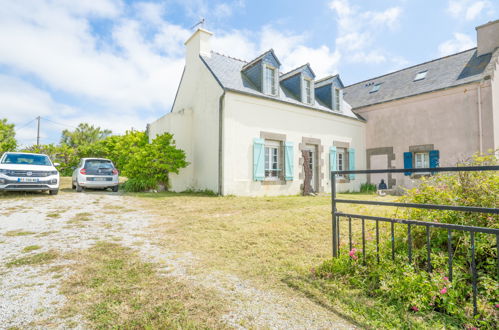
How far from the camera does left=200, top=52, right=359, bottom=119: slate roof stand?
1112cm

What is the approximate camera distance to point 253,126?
440 inches

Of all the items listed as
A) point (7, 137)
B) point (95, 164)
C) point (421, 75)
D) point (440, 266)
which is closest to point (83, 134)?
point (7, 137)

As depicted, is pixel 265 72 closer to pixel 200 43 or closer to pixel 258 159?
pixel 200 43

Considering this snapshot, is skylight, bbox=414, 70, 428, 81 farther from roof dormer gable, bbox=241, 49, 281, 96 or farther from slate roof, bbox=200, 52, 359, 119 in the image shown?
roof dormer gable, bbox=241, 49, 281, 96

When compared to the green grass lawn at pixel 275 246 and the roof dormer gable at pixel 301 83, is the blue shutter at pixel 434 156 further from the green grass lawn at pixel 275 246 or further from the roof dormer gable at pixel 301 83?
the green grass lawn at pixel 275 246

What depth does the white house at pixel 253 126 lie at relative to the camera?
1070 cm

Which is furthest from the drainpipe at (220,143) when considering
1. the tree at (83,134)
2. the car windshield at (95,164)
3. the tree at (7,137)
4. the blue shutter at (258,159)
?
the tree at (83,134)

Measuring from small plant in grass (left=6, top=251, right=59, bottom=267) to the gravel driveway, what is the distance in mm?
82

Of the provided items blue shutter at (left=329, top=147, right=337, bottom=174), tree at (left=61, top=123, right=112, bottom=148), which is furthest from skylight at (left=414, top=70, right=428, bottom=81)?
tree at (left=61, top=123, right=112, bottom=148)

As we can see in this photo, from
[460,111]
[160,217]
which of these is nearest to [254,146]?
[160,217]

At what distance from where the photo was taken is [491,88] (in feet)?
38.7

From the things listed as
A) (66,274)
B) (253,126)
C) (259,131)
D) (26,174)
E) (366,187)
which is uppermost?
(253,126)

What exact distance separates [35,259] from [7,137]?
26014 millimetres

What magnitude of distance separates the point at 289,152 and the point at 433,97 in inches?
311
